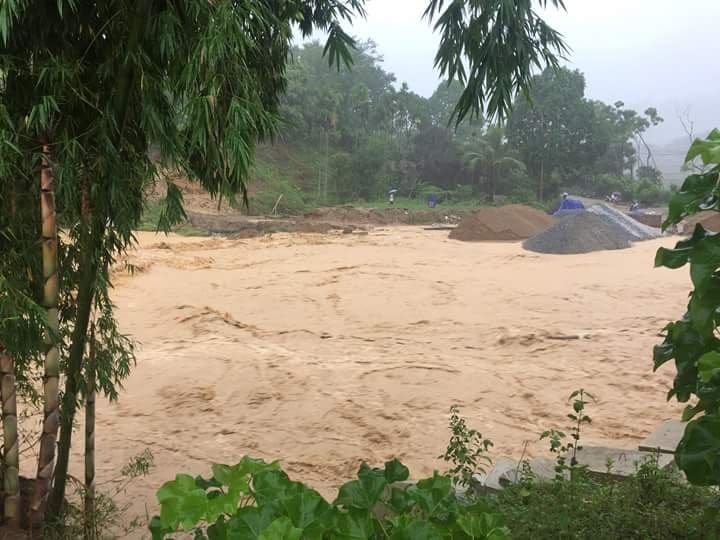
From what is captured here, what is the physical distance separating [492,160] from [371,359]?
2865 centimetres

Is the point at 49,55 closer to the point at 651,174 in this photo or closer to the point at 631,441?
the point at 631,441

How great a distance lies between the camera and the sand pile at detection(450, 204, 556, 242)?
19828 millimetres

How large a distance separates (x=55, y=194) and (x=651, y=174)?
39.8m

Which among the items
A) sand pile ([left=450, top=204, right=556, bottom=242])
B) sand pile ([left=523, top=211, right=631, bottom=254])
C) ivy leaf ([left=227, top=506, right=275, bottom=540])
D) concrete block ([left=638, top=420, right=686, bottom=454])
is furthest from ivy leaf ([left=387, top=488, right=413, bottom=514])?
sand pile ([left=450, top=204, right=556, bottom=242])

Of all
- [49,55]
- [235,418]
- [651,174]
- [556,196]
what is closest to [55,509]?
[49,55]

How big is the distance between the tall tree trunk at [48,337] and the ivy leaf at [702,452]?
2.37 meters

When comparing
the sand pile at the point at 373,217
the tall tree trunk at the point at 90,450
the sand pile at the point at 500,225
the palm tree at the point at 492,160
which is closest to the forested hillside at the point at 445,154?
the palm tree at the point at 492,160

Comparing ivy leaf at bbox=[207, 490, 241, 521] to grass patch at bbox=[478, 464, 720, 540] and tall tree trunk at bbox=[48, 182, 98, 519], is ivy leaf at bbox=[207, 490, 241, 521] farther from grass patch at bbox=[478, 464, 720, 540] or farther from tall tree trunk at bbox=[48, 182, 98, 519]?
tall tree trunk at bbox=[48, 182, 98, 519]

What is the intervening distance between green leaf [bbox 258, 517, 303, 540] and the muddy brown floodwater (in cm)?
386

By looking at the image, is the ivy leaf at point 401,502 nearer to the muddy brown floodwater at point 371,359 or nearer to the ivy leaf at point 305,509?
the ivy leaf at point 305,509

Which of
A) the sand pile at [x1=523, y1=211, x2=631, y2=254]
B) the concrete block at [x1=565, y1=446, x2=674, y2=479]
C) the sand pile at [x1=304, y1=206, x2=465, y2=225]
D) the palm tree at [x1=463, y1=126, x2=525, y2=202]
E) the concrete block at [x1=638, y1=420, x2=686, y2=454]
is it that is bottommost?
the concrete block at [x1=638, y1=420, x2=686, y2=454]

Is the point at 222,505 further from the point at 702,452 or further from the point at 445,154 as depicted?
the point at 445,154

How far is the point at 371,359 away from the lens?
7863mm

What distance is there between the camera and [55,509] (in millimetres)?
3357
